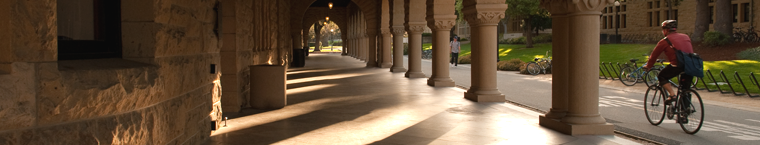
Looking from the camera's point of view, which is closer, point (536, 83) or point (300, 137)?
point (300, 137)

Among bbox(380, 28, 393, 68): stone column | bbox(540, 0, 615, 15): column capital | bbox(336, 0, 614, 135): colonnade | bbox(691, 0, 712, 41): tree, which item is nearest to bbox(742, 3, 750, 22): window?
bbox(691, 0, 712, 41): tree

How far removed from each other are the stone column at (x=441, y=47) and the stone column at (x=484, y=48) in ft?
8.39

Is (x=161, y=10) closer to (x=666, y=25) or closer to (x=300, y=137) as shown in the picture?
(x=300, y=137)

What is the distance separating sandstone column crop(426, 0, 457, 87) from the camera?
13.5 meters

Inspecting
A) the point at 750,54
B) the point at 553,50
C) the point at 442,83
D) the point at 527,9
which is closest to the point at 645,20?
the point at 527,9

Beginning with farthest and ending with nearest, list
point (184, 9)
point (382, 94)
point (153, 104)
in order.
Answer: point (382, 94) < point (184, 9) < point (153, 104)

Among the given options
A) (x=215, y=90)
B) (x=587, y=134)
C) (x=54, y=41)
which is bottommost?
(x=587, y=134)

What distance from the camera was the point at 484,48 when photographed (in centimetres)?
1072

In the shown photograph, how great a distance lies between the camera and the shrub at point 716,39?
26.0 m

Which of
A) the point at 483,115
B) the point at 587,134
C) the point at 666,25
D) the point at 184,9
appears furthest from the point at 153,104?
the point at 666,25

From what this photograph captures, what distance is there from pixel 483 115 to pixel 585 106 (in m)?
1.98

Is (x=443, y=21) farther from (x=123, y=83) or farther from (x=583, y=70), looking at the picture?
(x=123, y=83)

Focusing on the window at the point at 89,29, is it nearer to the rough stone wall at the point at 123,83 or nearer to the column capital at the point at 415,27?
the rough stone wall at the point at 123,83

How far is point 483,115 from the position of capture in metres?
8.63
